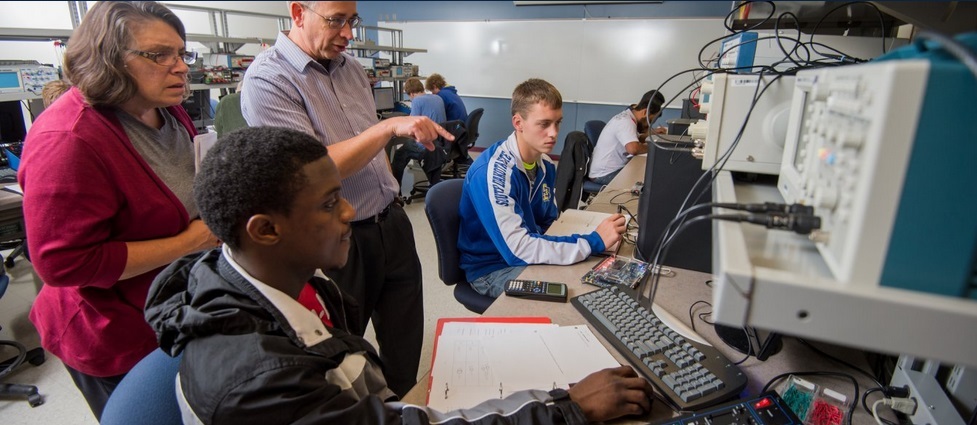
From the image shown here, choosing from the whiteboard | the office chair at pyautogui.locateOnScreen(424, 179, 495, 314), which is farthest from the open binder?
the whiteboard

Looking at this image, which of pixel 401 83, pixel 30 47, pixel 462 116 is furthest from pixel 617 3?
pixel 30 47

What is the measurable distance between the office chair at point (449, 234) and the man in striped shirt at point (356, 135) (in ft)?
0.31

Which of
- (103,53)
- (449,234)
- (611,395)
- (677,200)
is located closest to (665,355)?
(611,395)

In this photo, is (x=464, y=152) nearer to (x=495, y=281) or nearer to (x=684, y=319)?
(x=495, y=281)

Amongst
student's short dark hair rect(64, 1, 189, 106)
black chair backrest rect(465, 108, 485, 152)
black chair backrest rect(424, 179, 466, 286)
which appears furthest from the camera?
black chair backrest rect(465, 108, 485, 152)

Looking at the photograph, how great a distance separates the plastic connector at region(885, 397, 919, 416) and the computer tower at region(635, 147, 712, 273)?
56cm

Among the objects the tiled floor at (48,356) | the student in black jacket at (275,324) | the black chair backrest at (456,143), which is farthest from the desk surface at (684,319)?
the black chair backrest at (456,143)

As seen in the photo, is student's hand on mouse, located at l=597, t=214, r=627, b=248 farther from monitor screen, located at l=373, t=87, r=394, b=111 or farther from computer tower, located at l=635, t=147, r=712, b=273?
monitor screen, located at l=373, t=87, r=394, b=111

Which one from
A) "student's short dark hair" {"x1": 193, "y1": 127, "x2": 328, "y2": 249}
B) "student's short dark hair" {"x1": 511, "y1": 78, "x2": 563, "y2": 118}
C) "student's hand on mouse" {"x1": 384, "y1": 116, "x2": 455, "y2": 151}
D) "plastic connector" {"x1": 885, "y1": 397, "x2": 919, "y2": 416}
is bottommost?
"plastic connector" {"x1": 885, "y1": 397, "x2": 919, "y2": 416}

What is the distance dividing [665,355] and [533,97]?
1.21m

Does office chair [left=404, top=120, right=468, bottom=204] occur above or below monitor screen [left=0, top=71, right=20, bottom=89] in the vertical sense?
below

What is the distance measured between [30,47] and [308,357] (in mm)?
5666

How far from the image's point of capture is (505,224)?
1513 mm

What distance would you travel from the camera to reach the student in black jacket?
0.66 meters
